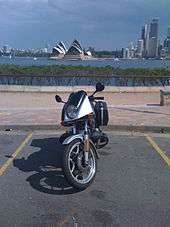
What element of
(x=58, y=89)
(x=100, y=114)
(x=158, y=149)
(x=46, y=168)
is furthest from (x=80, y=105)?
(x=58, y=89)

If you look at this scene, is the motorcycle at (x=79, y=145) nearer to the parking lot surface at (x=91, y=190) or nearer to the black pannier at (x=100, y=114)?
the parking lot surface at (x=91, y=190)

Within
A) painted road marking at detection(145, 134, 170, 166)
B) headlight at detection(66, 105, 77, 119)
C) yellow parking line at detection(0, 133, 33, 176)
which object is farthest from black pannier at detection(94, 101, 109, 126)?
yellow parking line at detection(0, 133, 33, 176)

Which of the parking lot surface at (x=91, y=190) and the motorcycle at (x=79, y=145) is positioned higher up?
the motorcycle at (x=79, y=145)

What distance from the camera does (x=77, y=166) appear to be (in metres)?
5.39

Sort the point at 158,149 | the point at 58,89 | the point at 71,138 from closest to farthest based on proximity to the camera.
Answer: the point at 71,138
the point at 158,149
the point at 58,89

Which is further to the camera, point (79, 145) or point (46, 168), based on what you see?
point (46, 168)

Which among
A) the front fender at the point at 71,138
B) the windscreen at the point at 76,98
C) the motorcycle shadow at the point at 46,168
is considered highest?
the windscreen at the point at 76,98

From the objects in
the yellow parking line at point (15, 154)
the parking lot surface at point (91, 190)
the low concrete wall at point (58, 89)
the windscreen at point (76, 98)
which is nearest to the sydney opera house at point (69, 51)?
the low concrete wall at point (58, 89)

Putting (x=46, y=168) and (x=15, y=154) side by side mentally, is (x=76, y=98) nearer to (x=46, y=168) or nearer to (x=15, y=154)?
(x=46, y=168)

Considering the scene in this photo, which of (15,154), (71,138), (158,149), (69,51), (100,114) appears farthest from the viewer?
(69,51)

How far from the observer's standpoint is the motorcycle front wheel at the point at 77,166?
204 inches

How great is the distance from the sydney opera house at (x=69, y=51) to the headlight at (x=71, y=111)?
5747 centimetres

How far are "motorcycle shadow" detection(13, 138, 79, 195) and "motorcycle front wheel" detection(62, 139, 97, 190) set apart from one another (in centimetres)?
19

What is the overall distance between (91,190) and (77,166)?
40 centimetres
